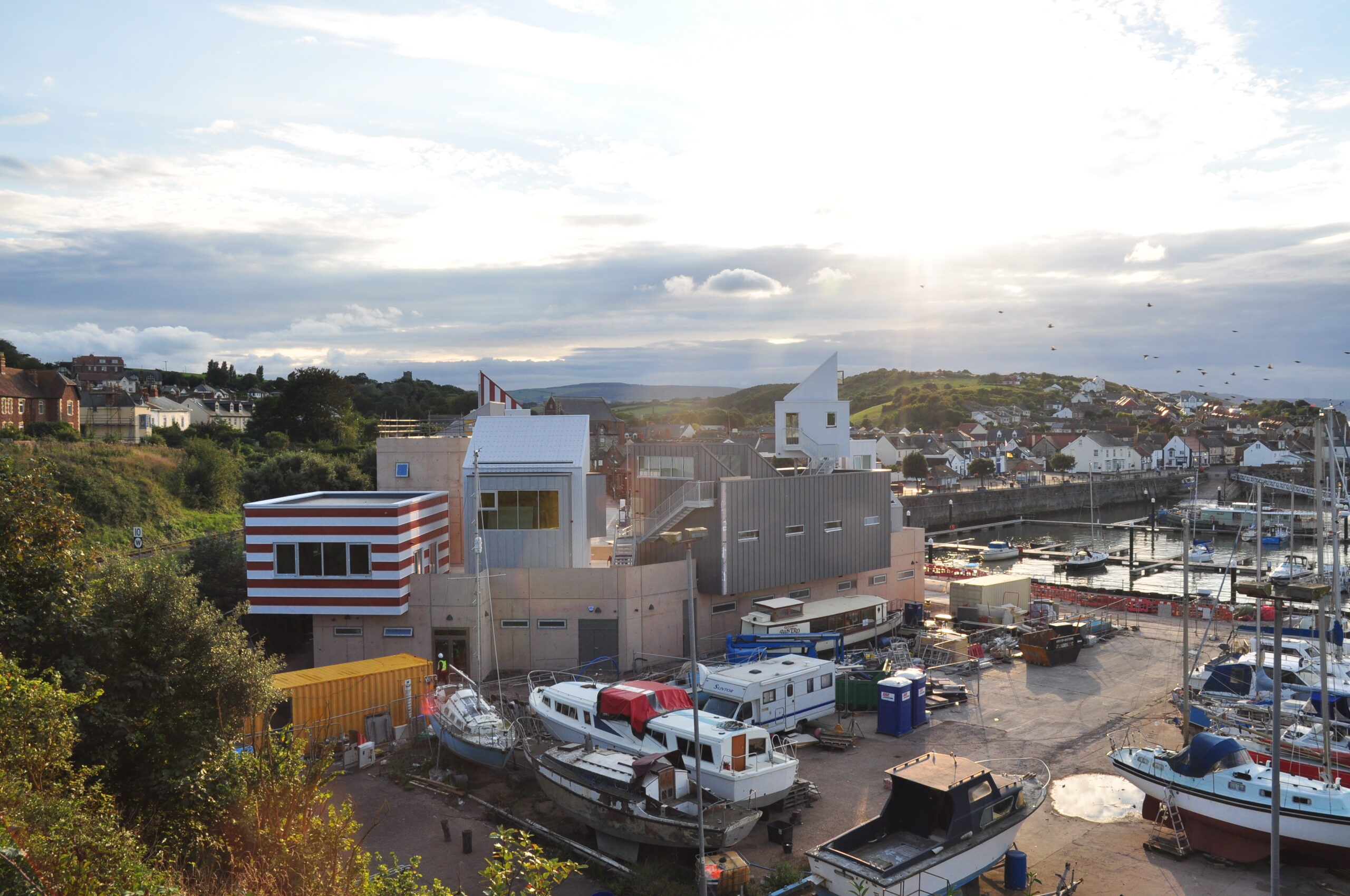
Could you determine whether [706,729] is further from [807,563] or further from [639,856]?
[807,563]

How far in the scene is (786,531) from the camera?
30953mm

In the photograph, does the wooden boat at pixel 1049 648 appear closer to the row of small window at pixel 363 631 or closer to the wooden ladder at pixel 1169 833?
the wooden ladder at pixel 1169 833

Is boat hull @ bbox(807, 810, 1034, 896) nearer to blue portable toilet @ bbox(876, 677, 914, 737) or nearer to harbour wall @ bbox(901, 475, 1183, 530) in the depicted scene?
blue portable toilet @ bbox(876, 677, 914, 737)

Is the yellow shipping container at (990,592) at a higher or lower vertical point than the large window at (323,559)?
lower

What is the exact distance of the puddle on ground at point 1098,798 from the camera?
58.4 feet

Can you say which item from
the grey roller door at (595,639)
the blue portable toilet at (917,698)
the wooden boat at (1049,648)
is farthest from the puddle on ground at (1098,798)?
the grey roller door at (595,639)

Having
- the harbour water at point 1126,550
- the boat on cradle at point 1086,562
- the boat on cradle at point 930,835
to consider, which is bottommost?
the harbour water at point 1126,550

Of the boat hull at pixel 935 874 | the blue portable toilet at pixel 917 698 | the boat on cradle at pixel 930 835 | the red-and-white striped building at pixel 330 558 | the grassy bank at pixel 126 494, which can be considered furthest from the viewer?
the grassy bank at pixel 126 494

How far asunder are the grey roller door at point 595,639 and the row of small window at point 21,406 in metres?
52.6

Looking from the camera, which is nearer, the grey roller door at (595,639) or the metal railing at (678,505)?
the grey roller door at (595,639)

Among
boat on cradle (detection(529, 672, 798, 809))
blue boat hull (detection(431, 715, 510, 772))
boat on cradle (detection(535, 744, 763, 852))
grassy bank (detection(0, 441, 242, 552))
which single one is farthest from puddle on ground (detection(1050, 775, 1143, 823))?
grassy bank (detection(0, 441, 242, 552))


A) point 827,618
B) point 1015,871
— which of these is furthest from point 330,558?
point 1015,871

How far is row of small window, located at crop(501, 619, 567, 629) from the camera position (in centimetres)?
2700

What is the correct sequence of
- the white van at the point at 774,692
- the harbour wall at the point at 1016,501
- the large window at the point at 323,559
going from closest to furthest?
the white van at the point at 774,692
the large window at the point at 323,559
the harbour wall at the point at 1016,501
